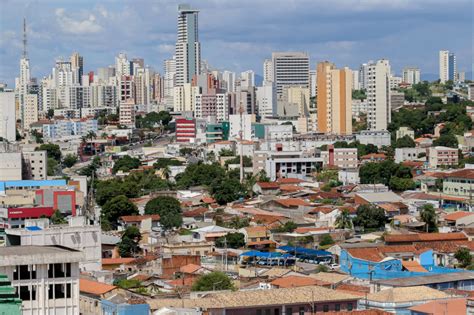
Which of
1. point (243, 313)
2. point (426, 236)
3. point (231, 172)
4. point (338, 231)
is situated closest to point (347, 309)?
point (243, 313)

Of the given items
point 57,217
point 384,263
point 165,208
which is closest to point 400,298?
point 384,263

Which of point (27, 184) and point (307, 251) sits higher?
point (27, 184)

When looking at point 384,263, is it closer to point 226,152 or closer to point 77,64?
point 226,152

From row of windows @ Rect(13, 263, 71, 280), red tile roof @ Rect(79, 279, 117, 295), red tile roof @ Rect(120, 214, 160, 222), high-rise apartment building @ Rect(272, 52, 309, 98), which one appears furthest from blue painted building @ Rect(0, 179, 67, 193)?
high-rise apartment building @ Rect(272, 52, 309, 98)

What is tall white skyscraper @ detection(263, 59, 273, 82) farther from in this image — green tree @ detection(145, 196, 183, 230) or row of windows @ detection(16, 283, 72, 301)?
row of windows @ detection(16, 283, 72, 301)

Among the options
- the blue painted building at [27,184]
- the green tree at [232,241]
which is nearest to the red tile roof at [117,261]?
the green tree at [232,241]

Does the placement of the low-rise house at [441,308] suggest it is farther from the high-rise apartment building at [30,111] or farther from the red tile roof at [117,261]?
the high-rise apartment building at [30,111]
